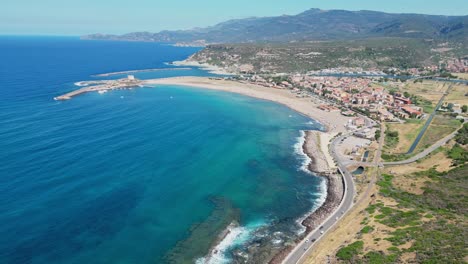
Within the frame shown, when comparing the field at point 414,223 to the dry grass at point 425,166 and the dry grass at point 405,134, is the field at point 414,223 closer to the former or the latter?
the dry grass at point 425,166

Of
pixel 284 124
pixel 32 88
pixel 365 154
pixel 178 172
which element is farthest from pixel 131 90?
pixel 365 154

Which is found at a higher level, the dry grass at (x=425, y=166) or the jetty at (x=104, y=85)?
the jetty at (x=104, y=85)

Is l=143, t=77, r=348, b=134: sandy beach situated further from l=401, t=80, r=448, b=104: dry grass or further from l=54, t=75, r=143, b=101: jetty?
l=401, t=80, r=448, b=104: dry grass

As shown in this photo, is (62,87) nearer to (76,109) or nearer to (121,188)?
(76,109)

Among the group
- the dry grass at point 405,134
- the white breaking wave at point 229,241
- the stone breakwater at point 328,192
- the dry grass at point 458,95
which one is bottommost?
the white breaking wave at point 229,241

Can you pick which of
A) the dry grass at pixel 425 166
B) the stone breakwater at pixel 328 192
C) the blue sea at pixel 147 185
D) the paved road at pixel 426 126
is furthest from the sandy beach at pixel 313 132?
the paved road at pixel 426 126

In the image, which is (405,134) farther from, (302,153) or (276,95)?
(276,95)

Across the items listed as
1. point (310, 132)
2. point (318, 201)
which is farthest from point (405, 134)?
point (318, 201)

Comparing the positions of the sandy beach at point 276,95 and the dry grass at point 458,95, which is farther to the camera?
the dry grass at point 458,95
